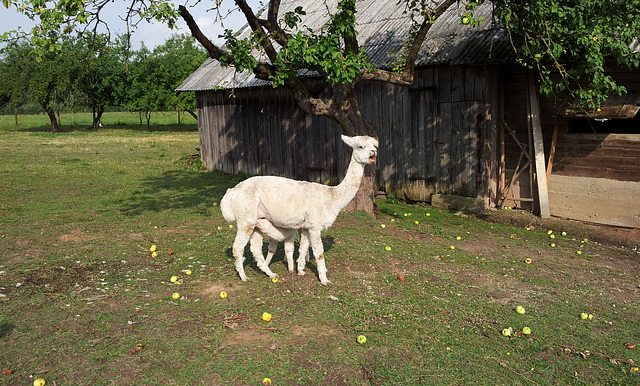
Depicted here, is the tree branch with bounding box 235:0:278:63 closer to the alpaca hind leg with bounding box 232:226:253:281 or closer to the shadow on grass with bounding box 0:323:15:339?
the alpaca hind leg with bounding box 232:226:253:281

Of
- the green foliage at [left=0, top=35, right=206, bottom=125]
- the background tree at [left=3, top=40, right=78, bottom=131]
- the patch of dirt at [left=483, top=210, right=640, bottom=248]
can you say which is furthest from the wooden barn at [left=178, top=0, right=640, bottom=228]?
the background tree at [left=3, top=40, right=78, bottom=131]

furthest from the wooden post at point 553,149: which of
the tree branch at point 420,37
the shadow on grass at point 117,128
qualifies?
the shadow on grass at point 117,128

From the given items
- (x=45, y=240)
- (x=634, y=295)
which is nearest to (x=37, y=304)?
(x=45, y=240)

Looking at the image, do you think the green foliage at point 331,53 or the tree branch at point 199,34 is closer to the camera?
the green foliage at point 331,53

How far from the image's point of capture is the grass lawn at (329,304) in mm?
5312

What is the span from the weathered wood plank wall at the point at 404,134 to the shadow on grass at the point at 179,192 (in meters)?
1.91

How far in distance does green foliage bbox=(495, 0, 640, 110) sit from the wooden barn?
1037mm

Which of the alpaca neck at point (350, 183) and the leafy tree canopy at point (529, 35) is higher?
the leafy tree canopy at point (529, 35)

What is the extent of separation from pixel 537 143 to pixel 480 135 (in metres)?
1.35

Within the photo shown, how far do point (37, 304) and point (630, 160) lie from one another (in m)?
11.2

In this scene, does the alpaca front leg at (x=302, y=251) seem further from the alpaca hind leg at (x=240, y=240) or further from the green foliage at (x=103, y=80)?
the green foliage at (x=103, y=80)

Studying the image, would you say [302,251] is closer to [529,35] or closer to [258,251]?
[258,251]

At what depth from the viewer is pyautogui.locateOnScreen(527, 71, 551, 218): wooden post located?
38.5 ft

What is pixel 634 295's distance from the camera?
24.6 ft
